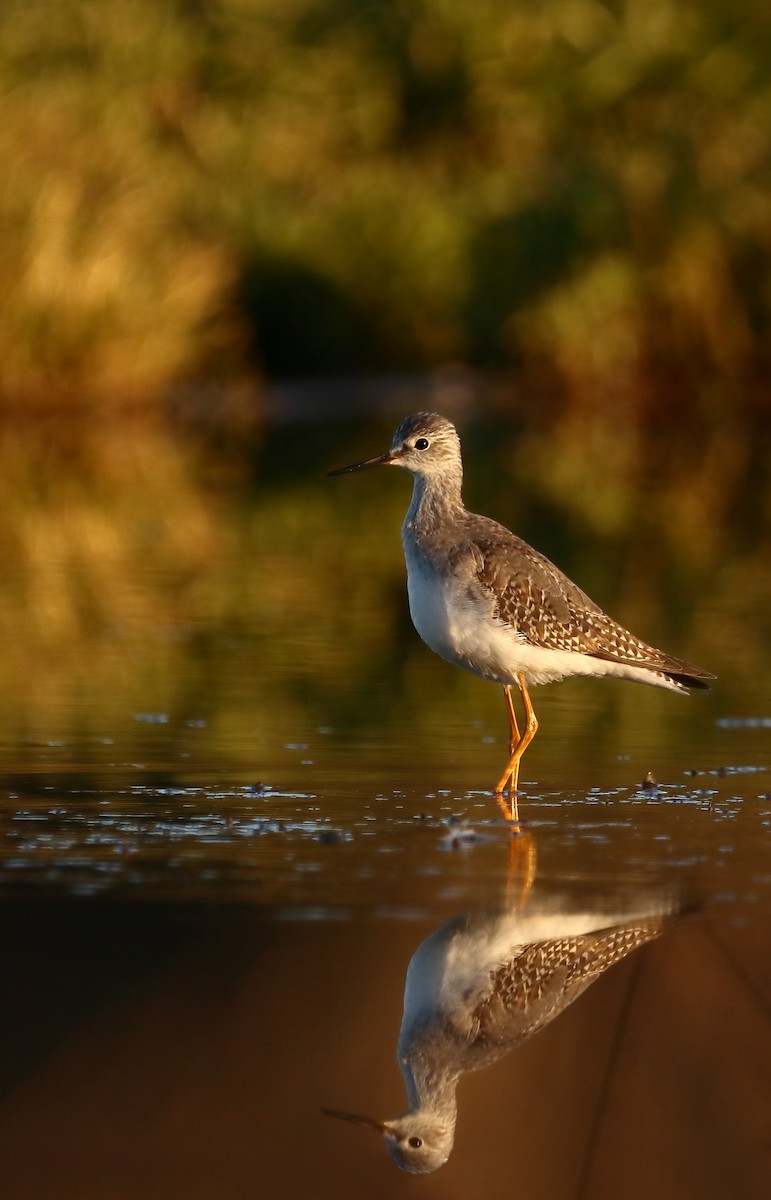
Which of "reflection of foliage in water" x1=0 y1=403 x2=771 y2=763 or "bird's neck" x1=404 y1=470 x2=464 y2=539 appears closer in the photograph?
"bird's neck" x1=404 y1=470 x2=464 y2=539

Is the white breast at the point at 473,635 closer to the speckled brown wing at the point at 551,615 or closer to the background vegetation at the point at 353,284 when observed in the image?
the speckled brown wing at the point at 551,615

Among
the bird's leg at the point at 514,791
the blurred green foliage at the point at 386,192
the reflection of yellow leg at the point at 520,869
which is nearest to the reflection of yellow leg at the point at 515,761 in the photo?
the bird's leg at the point at 514,791

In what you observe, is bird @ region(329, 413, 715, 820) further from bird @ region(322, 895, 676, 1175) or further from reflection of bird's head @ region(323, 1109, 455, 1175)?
reflection of bird's head @ region(323, 1109, 455, 1175)

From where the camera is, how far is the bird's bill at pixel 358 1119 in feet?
13.0

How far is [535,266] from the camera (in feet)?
84.7

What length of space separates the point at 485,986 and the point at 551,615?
8.25ft

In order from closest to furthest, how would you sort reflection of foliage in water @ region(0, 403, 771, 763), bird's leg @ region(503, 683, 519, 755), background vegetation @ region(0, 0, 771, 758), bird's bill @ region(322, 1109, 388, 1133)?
bird's bill @ region(322, 1109, 388, 1133), bird's leg @ region(503, 683, 519, 755), reflection of foliage in water @ region(0, 403, 771, 763), background vegetation @ region(0, 0, 771, 758)

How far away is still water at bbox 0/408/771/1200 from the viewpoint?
3.86 meters

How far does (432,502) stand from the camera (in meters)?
7.43

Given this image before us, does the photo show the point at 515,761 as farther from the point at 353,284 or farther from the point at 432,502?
the point at 353,284

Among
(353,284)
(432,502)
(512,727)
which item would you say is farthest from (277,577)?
(353,284)

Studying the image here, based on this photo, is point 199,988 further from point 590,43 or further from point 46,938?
point 590,43

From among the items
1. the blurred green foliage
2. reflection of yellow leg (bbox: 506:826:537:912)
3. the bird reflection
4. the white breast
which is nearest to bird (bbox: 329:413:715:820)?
the white breast

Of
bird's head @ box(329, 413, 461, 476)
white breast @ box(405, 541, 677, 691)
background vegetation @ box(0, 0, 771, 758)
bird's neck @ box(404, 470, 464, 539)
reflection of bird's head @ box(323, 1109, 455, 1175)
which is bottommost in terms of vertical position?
reflection of bird's head @ box(323, 1109, 455, 1175)
